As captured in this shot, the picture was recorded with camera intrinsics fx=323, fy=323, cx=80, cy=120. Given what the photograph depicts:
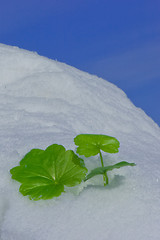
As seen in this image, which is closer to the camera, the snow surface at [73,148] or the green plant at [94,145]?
the snow surface at [73,148]

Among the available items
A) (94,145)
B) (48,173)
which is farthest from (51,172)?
(94,145)

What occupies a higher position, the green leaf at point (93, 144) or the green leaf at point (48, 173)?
the green leaf at point (93, 144)

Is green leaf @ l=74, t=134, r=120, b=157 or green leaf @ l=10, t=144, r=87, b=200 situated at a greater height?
green leaf @ l=74, t=134, r=120, b=157

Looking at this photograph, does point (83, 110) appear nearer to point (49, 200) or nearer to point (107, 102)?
point (107, 102)

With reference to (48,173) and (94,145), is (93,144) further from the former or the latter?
(48,173)

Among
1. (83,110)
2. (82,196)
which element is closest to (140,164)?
(82,196)

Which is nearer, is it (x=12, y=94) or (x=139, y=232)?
(x=139, y=232)
